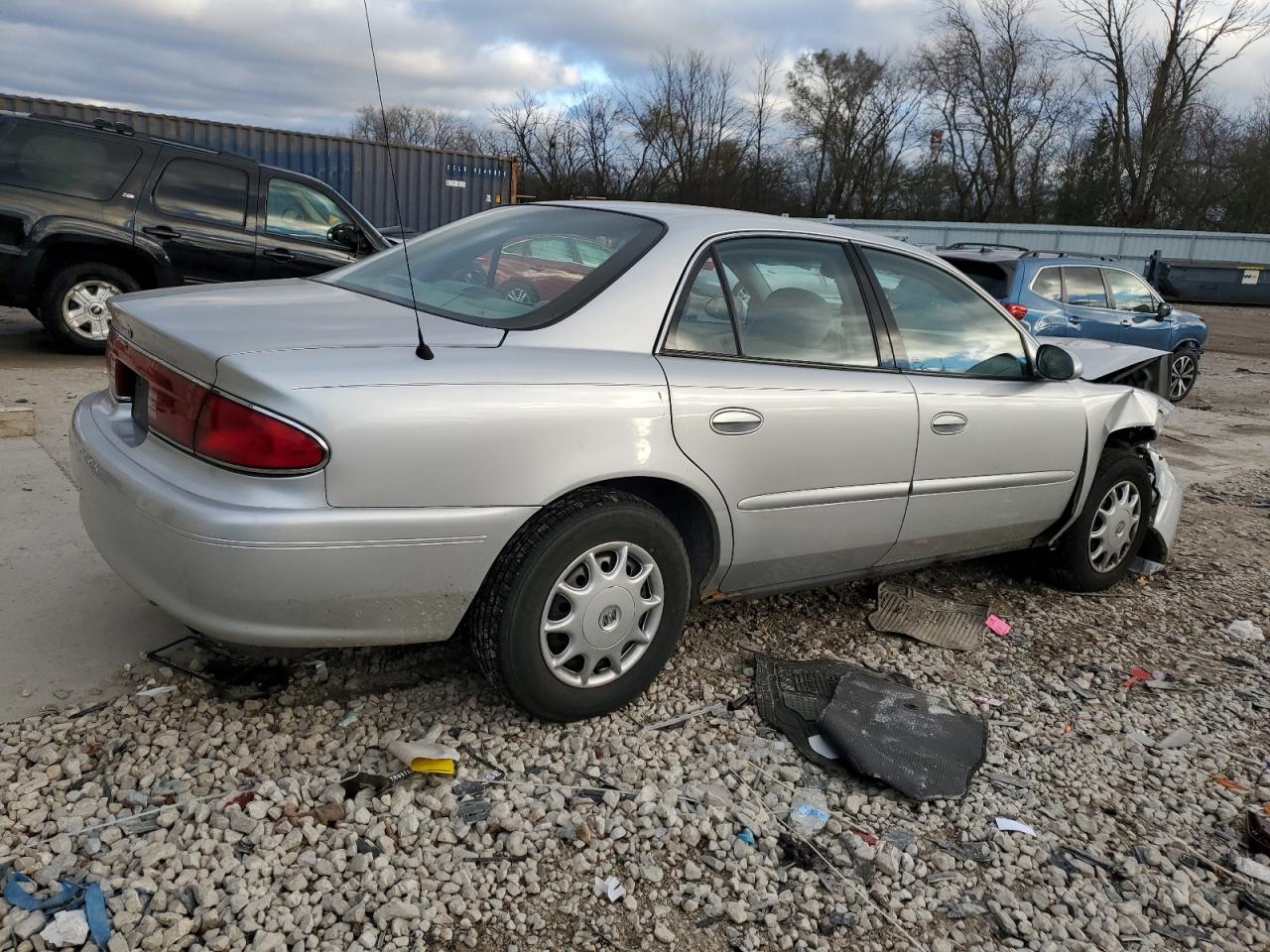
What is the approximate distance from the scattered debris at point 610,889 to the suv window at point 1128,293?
10.9m

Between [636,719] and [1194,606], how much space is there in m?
3.08

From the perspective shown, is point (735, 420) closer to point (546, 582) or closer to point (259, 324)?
point (546, 582)

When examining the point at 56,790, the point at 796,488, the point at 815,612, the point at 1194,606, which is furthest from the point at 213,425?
the point at 1194,606

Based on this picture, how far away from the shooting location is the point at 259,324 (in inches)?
108

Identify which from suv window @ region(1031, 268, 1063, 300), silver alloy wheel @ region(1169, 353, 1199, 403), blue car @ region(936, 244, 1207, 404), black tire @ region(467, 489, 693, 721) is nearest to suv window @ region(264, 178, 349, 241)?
blue car @ region(936, 244, 1207, 404)

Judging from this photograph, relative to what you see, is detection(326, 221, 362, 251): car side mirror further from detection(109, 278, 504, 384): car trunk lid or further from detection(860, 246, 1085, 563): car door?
detection(860, 246, 1085, 563): car door

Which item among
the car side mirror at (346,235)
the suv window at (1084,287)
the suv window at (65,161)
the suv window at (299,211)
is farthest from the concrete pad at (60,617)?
the suv window at (1084,287)

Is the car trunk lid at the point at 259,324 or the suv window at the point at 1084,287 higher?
the suv window at the point at 1084,287

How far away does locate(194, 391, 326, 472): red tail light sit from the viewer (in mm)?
2395

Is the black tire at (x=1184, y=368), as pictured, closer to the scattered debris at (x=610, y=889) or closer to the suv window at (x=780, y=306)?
the suv window at (x=780, y=306)

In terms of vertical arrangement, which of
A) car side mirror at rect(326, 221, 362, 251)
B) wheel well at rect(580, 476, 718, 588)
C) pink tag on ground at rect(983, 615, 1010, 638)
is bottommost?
pink tag on ground at rect(983, 615, 1010, 638)

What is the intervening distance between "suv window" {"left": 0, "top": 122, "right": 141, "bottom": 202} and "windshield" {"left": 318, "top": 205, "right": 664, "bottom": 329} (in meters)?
5.77

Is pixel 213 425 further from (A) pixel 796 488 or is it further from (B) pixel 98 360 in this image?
(B) pixel 98 360

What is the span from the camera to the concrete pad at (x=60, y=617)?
3.05 m
